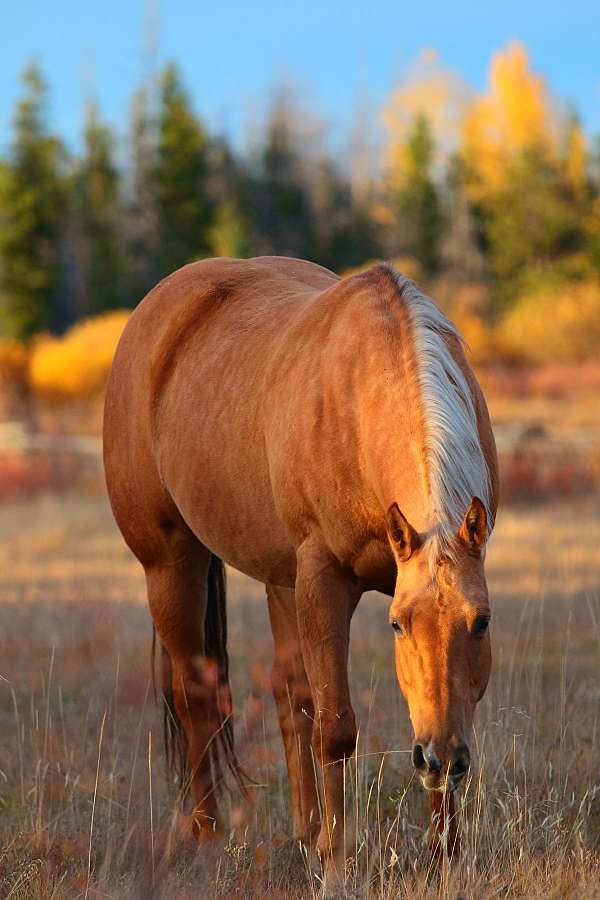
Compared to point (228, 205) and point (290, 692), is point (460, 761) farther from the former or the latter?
point (228, 205)

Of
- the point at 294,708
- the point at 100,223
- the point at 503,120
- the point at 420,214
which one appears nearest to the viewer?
the point at 294,708

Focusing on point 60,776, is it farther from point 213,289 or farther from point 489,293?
point 489,293

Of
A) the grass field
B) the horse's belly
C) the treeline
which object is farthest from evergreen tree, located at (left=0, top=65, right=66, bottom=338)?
the horse's belly

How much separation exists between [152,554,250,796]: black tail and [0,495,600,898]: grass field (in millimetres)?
89

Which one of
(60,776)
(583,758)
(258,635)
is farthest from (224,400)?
(258,635)

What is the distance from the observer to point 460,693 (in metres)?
2.48

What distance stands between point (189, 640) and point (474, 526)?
1946 millimetres

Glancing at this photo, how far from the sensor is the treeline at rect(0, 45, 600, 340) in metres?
36.6

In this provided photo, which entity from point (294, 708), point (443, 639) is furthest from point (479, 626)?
point (294, 708)

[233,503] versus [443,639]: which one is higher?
[233,503]

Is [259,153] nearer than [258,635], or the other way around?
[258,635]

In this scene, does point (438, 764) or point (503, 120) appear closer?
point (438, 764)

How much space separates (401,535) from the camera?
2.57 metres

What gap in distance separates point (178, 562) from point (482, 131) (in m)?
46.6
